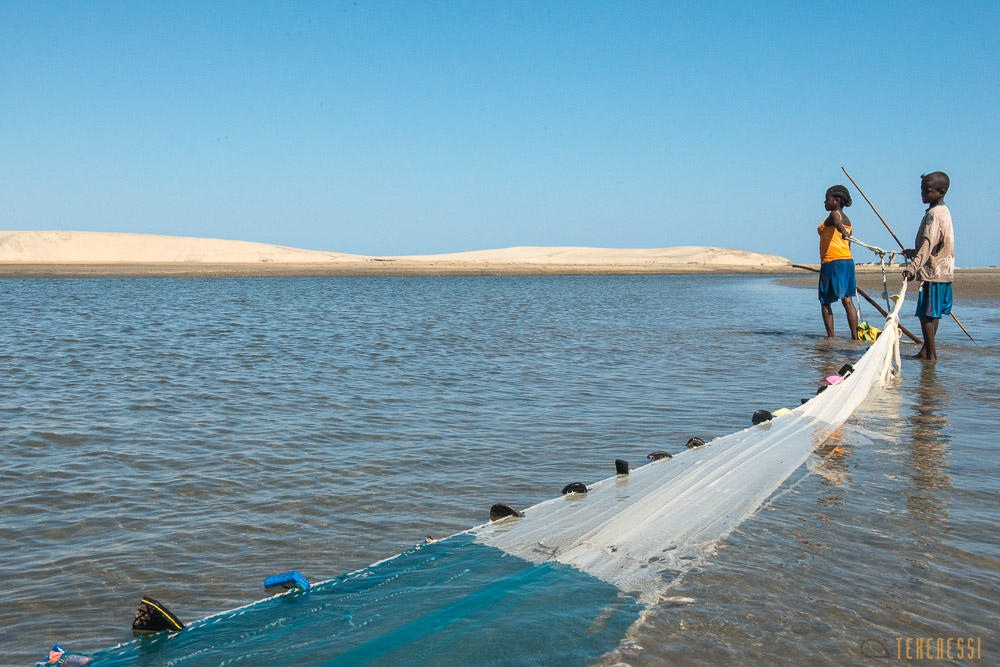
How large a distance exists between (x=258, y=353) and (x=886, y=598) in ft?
29.0

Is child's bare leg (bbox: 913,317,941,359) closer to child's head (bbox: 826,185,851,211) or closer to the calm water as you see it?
the calm water

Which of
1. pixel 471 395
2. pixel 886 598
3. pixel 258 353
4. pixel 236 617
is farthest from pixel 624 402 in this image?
pixel 258 353

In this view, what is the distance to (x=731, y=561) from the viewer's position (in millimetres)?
2859

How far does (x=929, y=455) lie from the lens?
440cm

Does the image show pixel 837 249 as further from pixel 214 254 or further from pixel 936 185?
pixel 214 254

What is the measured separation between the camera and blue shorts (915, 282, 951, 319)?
7.81 m

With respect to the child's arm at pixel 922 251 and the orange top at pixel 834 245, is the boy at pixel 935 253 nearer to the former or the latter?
the child's arm at pixel 922 251

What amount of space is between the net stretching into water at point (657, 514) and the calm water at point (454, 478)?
12 centimetres

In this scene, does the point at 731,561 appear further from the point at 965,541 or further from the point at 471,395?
the point at 471,395

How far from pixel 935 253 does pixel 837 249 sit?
6.74 ft

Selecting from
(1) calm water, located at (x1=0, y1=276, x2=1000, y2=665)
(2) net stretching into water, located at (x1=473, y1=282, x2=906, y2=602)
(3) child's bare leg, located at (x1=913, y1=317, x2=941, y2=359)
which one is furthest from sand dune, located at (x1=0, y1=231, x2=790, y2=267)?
(2) net stretching into water, located at (x1=473, y1=282, x2=906, y2=602)

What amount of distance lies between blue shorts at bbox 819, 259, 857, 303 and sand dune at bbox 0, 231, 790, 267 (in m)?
67.0

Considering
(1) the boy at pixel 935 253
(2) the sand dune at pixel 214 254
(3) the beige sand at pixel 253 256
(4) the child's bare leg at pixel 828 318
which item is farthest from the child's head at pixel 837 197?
(2) the sand dune at pixel 214 254

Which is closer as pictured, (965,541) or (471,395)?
(965,541)
